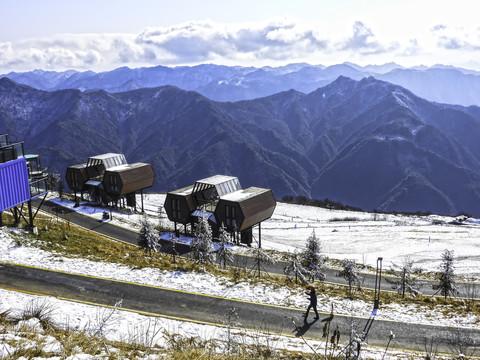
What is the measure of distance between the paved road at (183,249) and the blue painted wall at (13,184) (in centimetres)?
1867

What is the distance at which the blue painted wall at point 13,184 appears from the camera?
2525cm

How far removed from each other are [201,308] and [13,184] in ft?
57.7

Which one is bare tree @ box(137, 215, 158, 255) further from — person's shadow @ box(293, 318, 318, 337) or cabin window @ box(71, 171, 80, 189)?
cabin window @ box(71, 171, 80, 189)

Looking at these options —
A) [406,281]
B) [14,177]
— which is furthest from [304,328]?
[14,177]

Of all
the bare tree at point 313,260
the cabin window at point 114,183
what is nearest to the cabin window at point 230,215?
the bare tree at point 313,260

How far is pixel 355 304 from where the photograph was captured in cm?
2159

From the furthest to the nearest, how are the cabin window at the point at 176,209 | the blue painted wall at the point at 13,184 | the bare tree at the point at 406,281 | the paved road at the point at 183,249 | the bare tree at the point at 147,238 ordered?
the cabin window at the point at 176,209, the bare tree at the point at 147,238, the paved road at the point at 183,249, the bare tree at the point at 406,281, the blue painted wall at the point at 13,184

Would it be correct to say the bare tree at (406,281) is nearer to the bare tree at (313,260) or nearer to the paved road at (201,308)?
the bare tree at (313,260)

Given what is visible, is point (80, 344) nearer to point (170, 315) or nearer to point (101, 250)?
point (170, 315)

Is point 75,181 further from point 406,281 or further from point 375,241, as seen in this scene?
point 406,281

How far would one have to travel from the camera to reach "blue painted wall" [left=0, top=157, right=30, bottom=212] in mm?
25250

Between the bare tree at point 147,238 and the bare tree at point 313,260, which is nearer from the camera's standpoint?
the bare tree at point 313,260

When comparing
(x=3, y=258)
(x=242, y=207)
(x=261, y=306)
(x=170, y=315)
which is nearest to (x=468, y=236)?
(x=242, y=207)

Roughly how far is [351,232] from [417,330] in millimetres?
53158
